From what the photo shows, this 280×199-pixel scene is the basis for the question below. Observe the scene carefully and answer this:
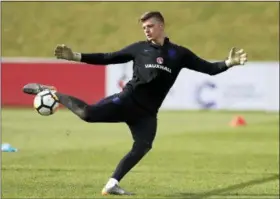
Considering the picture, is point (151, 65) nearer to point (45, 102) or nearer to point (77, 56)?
point (77, 56)

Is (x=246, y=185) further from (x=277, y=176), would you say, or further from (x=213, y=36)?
(x=213, y=36)

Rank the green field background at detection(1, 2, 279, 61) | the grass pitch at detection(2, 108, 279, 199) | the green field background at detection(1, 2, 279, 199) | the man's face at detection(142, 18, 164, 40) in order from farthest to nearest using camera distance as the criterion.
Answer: the green field background at detection(1, 2, 279, 61)
the green field background at detection(1, 2, 279, 199)
the grass pitch at detection(2, 108, 279, 199)
the man's face at detection(142, 18, 164, 40)

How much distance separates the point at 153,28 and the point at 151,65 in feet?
1.47

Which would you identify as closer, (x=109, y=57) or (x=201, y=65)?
(x=109, y=57)

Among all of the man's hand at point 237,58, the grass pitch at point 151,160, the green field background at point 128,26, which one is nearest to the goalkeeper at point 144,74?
the man's hand at point 237,58

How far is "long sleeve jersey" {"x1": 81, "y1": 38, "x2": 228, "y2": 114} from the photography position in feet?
29.7

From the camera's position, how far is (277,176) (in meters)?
12.1

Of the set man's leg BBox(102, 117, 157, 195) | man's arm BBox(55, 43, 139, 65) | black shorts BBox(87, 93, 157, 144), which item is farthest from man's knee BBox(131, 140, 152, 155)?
man's arm BBox(55, 43, 139, 65)

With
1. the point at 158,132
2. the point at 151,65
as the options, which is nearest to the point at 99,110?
the point at 151,65

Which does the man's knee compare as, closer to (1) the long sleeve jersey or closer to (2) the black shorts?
(2) the black shorts

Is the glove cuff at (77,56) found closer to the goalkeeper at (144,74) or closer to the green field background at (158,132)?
the goalkeeper at (144,74)

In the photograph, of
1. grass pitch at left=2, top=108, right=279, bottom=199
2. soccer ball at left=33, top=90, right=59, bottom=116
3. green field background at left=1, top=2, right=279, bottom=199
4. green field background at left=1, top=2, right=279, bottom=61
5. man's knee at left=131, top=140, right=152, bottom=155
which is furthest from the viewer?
green field background at left=1, top=2, right=279, bottom=61

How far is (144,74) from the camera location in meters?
9.08

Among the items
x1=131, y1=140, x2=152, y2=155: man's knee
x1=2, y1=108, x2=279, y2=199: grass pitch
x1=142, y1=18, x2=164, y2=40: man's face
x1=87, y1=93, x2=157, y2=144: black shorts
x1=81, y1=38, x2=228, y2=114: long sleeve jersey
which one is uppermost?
x1=142, y1=18, x2=164, y2=40: man's face
